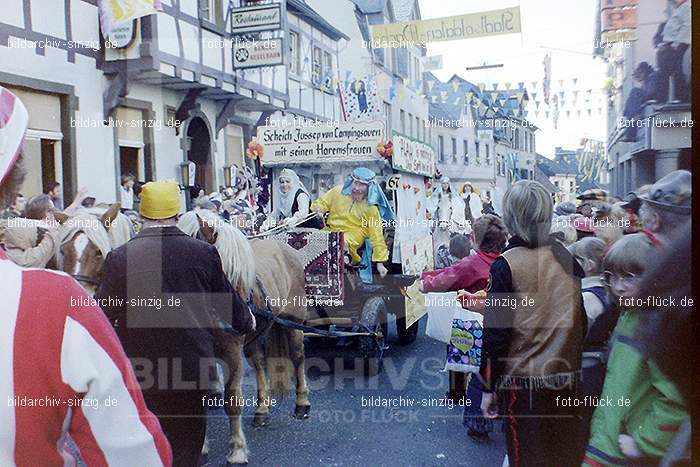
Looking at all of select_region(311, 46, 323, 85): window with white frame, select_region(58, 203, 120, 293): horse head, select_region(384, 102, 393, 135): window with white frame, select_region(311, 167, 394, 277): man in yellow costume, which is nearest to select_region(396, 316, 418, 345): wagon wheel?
select_region(311, 167, 394, 277): man in yellow costume

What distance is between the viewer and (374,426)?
2744 millimetres

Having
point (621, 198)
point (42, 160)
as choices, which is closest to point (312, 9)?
point (42, 160)

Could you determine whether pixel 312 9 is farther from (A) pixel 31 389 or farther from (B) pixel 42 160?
(A) pixel 31 389

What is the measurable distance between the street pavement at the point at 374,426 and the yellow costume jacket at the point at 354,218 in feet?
1.61

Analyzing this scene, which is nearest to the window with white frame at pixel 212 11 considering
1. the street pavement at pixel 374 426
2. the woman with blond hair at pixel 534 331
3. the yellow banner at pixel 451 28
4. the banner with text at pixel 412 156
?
the yellow banner at pixel 451 28

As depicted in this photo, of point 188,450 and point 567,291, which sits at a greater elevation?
point 567,291

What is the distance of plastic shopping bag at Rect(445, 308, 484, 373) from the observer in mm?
3168

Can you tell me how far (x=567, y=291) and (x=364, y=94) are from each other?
1.24 m

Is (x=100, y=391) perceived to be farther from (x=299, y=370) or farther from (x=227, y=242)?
(x=299, y=370)

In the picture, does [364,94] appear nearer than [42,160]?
No

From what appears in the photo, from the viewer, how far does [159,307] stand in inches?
103

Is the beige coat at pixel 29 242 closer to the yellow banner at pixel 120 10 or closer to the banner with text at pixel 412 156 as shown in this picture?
the yellow banner at pixel 120 10

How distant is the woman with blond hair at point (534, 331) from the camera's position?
7.97ft

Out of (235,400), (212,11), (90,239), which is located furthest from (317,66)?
(235,400)
